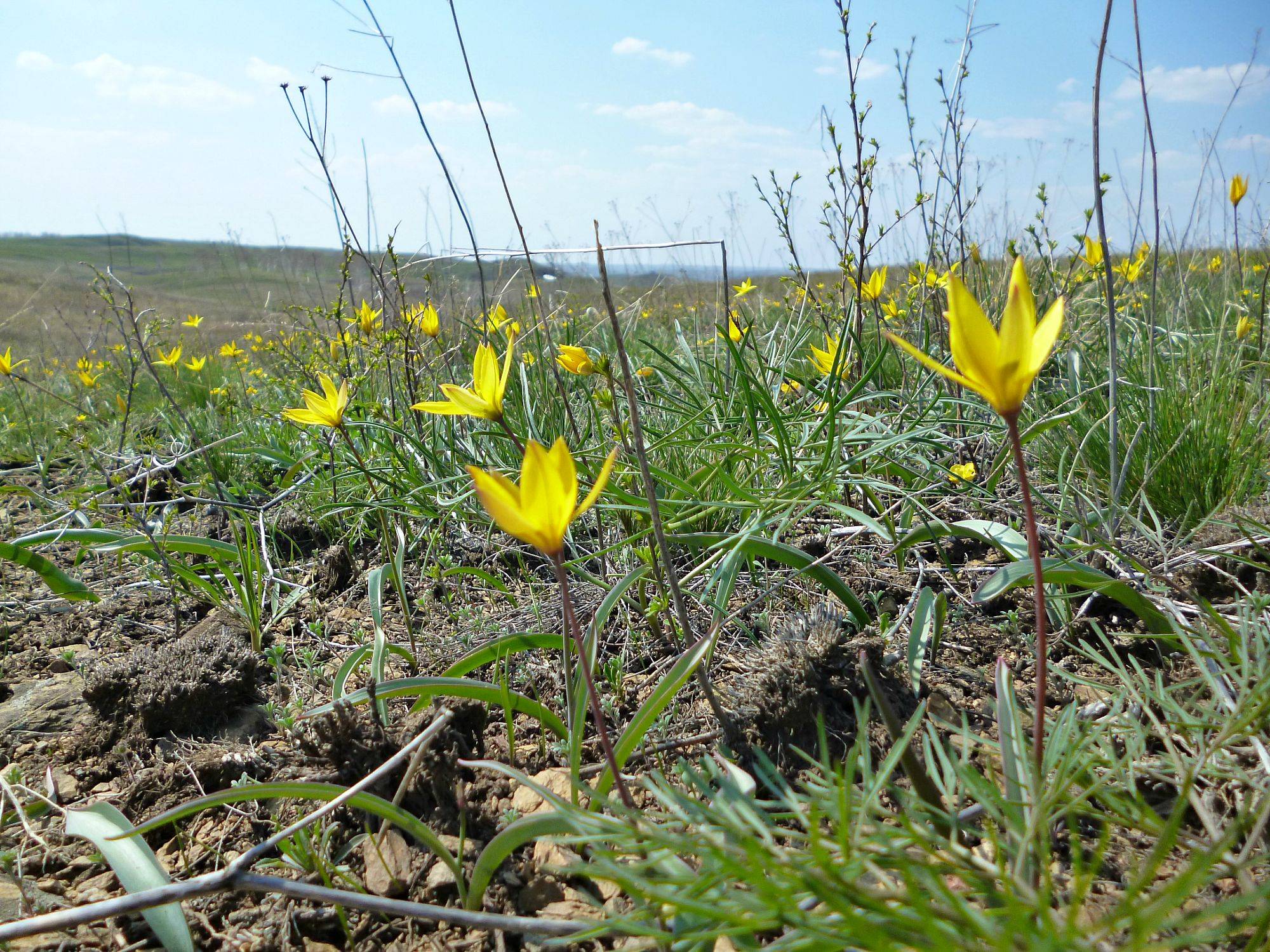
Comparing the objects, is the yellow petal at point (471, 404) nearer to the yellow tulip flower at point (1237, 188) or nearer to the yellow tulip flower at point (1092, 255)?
the yellow tulip flower at point (1092, 255)

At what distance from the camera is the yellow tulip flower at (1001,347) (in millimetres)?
664

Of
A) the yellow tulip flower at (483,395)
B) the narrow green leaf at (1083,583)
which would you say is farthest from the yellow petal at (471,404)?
the narrow green leaf at (1083,583)

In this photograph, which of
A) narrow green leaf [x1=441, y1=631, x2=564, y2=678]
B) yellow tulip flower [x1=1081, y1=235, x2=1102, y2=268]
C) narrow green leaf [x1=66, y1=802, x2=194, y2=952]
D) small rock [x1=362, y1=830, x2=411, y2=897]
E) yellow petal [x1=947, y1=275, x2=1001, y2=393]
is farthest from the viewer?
yellow tulip flower [x1=1081, y1=235, x2=1102, y2=268]

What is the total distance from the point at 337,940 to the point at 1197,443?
1.96m

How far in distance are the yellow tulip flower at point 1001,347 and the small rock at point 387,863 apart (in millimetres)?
950

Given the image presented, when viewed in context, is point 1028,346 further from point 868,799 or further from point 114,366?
point 114,366

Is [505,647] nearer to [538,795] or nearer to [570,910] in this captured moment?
[538,795]

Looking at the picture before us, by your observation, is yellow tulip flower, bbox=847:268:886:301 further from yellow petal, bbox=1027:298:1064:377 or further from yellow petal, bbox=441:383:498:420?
yellow petal, bbox=1027:298:1064:377

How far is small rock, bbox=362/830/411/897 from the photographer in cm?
106

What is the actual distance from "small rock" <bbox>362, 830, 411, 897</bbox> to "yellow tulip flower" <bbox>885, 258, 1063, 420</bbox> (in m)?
0.95

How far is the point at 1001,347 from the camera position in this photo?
67 centimetres

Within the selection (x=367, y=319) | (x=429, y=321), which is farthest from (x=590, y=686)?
(x=367, y=319)

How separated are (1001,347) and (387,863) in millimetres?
1058

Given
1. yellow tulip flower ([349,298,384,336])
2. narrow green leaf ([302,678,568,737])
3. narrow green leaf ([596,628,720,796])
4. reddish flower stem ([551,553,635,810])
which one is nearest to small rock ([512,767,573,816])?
narrow green leaf ([302,678,568,737])
